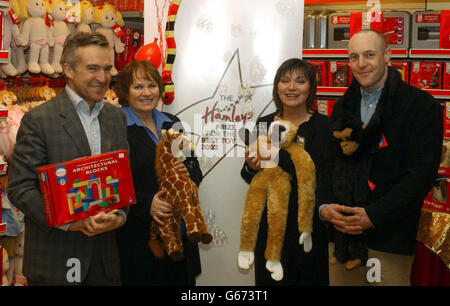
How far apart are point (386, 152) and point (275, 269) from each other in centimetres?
81

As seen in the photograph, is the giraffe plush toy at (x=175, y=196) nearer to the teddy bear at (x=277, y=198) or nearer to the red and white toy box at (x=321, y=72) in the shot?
the teddy bear at (x=277, y=198)

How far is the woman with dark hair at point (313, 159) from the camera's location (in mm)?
2484

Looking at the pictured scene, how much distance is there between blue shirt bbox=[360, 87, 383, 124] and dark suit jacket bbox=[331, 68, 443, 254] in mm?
42

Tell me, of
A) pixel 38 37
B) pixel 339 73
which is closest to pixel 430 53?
pixel 339 73

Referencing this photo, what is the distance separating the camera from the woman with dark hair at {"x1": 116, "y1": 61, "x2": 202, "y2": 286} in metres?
2.45

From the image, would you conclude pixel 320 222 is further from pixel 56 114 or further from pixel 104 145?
pixel 56 114

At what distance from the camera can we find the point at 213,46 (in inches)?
118

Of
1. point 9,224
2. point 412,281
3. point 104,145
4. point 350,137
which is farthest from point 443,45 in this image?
point 9,224

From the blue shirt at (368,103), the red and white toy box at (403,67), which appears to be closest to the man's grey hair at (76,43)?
the blue shirt at (368,103)

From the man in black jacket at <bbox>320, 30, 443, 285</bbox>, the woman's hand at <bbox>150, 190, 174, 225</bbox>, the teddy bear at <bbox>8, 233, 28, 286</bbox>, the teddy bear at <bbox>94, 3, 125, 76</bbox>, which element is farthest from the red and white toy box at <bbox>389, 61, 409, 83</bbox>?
the teddy bear at <bbox>8, 233, 28, 286</bbox>

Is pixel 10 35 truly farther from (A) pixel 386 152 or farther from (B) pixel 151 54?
(A) pixel 386 152

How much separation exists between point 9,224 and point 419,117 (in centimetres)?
273

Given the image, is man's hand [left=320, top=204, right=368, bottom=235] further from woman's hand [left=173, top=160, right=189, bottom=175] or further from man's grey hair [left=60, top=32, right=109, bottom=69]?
man's grey hair [left=60, top=32, right=109, bottom=69]
